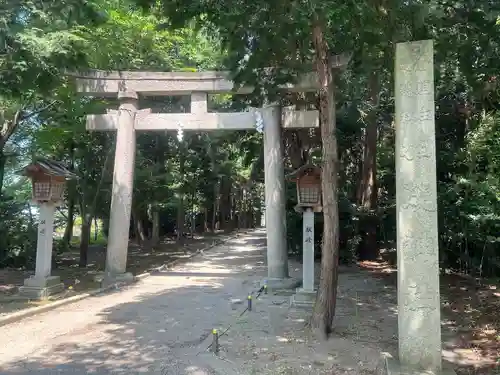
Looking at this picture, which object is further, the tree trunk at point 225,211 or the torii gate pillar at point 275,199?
the tree trunk at point 225,211

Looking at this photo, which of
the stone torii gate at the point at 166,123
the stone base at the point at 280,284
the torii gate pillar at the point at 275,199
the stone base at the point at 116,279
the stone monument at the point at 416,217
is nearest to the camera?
the stone monument at the point at 416,217

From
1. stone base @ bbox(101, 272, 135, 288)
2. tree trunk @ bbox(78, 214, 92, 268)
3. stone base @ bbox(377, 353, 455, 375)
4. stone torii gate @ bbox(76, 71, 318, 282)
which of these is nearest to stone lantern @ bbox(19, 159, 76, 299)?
stone base @ bbox(101, 272, 135, 288)

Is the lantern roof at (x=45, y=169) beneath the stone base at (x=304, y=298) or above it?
above

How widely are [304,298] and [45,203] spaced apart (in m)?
6.44

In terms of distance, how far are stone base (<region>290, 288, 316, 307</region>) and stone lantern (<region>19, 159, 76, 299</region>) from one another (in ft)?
18.4

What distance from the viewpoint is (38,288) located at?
33.7 ft

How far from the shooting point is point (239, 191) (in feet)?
141

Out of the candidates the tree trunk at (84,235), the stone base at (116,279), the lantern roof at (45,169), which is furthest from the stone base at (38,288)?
the tree trunk at (84,235)

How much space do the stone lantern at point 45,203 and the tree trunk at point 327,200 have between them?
22.0ft

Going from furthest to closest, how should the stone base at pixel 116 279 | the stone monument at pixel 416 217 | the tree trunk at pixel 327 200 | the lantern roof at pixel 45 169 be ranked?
the stone base at pixel 116 279 → the lantern roof at pixel 45 169 → the tree trunk at pixel 327 200 → the stone monument at pixel 416 217

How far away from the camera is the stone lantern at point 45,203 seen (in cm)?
1058

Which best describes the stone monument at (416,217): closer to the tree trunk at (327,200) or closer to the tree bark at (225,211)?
the tree trunk at (327,200)

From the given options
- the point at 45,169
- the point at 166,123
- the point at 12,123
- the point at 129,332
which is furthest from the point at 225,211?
the point at 129,332

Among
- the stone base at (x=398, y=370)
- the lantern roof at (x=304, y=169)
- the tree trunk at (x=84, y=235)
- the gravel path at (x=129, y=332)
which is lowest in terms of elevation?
the gravel path at (x=129, y=332)
